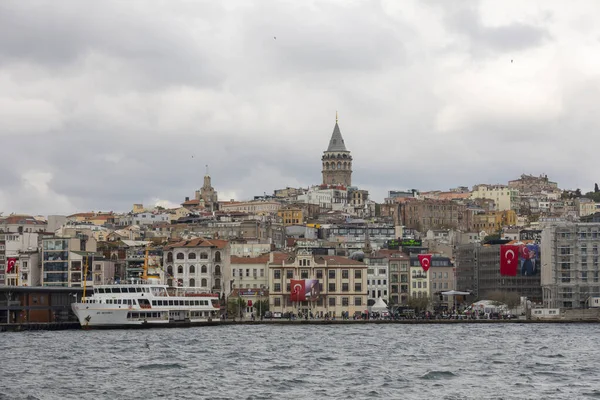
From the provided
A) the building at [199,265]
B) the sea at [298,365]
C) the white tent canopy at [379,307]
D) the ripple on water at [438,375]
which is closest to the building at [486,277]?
the white tent canopy at [379,307]

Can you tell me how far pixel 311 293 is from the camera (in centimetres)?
11425

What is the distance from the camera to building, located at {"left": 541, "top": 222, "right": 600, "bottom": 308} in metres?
120

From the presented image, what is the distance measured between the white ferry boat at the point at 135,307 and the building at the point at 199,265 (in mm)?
13768

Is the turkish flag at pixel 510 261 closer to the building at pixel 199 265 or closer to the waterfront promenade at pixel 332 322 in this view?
the waterfront promenade at pixel 332 322

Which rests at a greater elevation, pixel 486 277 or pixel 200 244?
pixel 200 244

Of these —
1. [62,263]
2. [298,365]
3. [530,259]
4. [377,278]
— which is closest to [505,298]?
[530,259]

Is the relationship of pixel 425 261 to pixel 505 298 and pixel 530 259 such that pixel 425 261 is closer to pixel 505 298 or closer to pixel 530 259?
pixel 505 298

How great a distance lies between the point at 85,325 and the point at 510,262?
186 ft

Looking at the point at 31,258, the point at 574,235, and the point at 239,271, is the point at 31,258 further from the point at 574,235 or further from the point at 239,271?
the point at 574,235

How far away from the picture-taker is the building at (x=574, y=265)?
120m

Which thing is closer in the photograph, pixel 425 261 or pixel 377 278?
pixel 377 278

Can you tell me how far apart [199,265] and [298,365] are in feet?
182

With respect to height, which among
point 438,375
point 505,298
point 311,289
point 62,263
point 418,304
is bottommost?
point 438,375

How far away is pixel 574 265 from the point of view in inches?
4717
